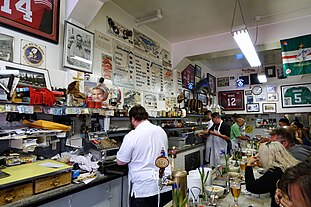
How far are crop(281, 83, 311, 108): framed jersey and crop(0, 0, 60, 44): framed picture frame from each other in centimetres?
785

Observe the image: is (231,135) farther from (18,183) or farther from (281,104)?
(18,183)

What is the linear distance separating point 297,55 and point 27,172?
199 inches

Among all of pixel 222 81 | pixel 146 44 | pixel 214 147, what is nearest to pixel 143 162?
pixel 146 44

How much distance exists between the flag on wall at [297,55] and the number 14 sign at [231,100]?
4.29 metres

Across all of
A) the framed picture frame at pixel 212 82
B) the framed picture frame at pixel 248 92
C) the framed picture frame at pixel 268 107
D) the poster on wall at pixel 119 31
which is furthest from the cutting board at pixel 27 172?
the framed picture frame at pixel 248 92

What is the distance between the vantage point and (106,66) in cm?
369

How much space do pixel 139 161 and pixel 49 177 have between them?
858 mm

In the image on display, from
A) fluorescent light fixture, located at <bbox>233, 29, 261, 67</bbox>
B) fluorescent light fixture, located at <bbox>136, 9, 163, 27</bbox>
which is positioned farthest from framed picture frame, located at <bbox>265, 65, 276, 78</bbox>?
fluorescent light fixture, located at <bbox>136, 9, 163, 27</bbox>

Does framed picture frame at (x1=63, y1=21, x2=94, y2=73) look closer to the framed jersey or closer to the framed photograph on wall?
the framed photograph on wall

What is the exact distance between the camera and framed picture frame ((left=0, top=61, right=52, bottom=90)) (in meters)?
2.30

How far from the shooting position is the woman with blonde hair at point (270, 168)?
70.7 inches

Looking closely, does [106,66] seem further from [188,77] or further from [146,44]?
[188,77]

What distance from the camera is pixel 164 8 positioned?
402cm

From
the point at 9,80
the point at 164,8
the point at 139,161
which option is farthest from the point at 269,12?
the point at 9,80
